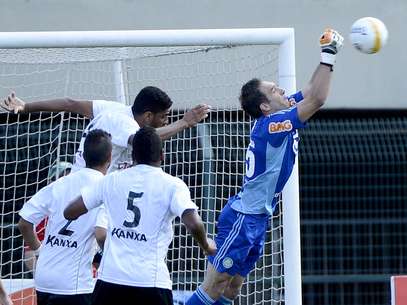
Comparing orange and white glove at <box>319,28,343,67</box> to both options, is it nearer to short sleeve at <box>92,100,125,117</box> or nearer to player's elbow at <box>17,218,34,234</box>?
short sleeve at <box>92,100,125,117</box>

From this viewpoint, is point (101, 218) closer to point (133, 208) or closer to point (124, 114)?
point (133, 208)

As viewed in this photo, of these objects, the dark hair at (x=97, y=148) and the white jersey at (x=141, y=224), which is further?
the dark hair at (x=97, y=148)

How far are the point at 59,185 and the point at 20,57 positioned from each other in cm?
173

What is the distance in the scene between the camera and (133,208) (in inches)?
244

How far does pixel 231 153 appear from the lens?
8.74 meters

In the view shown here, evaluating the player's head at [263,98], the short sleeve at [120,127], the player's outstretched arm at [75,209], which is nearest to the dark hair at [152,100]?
the short sleeve at [120,127]

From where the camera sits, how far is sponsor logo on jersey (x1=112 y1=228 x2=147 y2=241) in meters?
6.17

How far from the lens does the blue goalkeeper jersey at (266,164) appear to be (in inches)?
289

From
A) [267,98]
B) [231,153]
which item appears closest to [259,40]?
[267,98]

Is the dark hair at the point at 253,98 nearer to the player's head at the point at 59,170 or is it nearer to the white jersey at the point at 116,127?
the white jersey at the point at 116,127

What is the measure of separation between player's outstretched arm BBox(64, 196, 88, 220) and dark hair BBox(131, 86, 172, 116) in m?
1.02

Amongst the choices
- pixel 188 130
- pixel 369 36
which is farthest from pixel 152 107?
pixel 188 130

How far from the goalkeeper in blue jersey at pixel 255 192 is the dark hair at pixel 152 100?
1.84ft

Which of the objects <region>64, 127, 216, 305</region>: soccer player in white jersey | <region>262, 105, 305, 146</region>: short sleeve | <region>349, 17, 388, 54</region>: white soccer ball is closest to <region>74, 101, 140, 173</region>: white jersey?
<region>262, 105, 305, 146</region>: short sleeve
